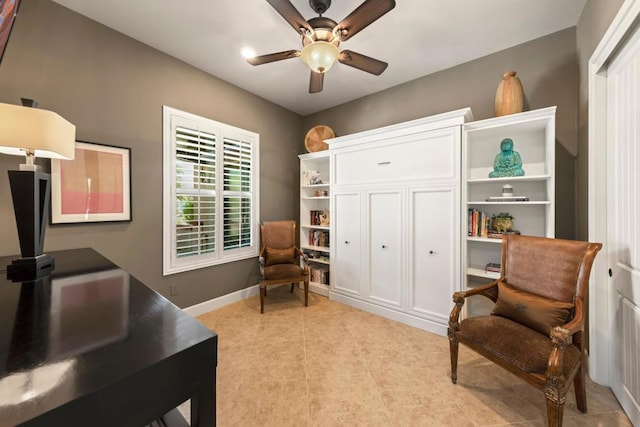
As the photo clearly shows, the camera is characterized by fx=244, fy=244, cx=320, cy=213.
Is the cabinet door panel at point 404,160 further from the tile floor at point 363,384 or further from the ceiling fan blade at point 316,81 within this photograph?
the tile floor at point 363,384

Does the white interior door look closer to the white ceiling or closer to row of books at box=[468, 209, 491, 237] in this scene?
row of books at box=[468, 209, 491, 237]

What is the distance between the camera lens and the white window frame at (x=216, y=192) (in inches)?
100

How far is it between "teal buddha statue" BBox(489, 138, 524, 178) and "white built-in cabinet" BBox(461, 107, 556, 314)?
7 centimetres

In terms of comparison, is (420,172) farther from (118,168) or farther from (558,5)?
(118,168)

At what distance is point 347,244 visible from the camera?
3105 millimetres

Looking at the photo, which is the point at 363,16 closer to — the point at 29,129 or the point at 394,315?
the point at 29,129

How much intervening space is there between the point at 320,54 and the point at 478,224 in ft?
6.79

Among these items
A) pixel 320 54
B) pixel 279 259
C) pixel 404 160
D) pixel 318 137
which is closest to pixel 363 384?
pixel 279 259

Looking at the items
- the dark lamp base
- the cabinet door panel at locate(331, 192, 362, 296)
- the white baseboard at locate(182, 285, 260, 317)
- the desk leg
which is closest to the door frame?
the cabinet door panel at locate(331, 192, 362, 296)

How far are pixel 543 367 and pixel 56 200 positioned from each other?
344cm

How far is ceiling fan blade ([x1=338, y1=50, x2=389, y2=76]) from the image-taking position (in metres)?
1.94

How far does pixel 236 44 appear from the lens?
2404 mm

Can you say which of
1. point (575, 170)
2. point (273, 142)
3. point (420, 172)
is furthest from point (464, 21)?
point (273, 142)

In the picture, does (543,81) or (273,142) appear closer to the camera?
(543,81)
